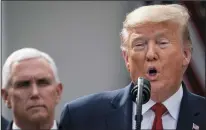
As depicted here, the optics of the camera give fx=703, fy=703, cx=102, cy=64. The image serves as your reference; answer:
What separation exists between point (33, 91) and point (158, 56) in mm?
322

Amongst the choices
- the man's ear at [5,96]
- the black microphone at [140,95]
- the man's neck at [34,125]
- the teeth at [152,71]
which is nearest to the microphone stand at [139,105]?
the black microphone at [140,95]

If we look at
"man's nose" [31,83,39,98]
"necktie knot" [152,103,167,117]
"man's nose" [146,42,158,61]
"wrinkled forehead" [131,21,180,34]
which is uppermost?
"wrinkled forehead" [131,21,180,34]

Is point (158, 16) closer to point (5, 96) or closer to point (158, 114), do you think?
point (158, 114)

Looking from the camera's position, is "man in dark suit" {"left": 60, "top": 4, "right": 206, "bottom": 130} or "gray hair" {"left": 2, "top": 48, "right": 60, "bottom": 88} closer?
"man in dark suit" {"left": 60, "top": 4, "right": 206, "bottom": 130}

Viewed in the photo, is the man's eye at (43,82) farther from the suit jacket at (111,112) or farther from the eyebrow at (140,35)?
the eyebrow at (140,35)

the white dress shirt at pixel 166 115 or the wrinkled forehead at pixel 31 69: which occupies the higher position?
the wrinkled forehead at pixel 31 69

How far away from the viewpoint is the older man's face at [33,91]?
170 centimetres

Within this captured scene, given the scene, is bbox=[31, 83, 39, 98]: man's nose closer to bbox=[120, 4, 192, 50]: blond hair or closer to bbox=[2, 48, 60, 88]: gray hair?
bbox=[2, 48, 60, 88]: gray hair

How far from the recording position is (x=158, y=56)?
1650 mm

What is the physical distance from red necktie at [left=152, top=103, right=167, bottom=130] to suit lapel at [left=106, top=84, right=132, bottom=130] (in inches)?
2.3

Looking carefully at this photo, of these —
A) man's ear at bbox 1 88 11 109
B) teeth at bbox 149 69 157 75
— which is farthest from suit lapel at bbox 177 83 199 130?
man's ear at bbox 1 88 11 109

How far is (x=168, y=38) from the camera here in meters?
1.69

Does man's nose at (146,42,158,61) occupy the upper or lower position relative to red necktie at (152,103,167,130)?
upper

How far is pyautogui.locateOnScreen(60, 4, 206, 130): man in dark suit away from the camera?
1.64 meters
